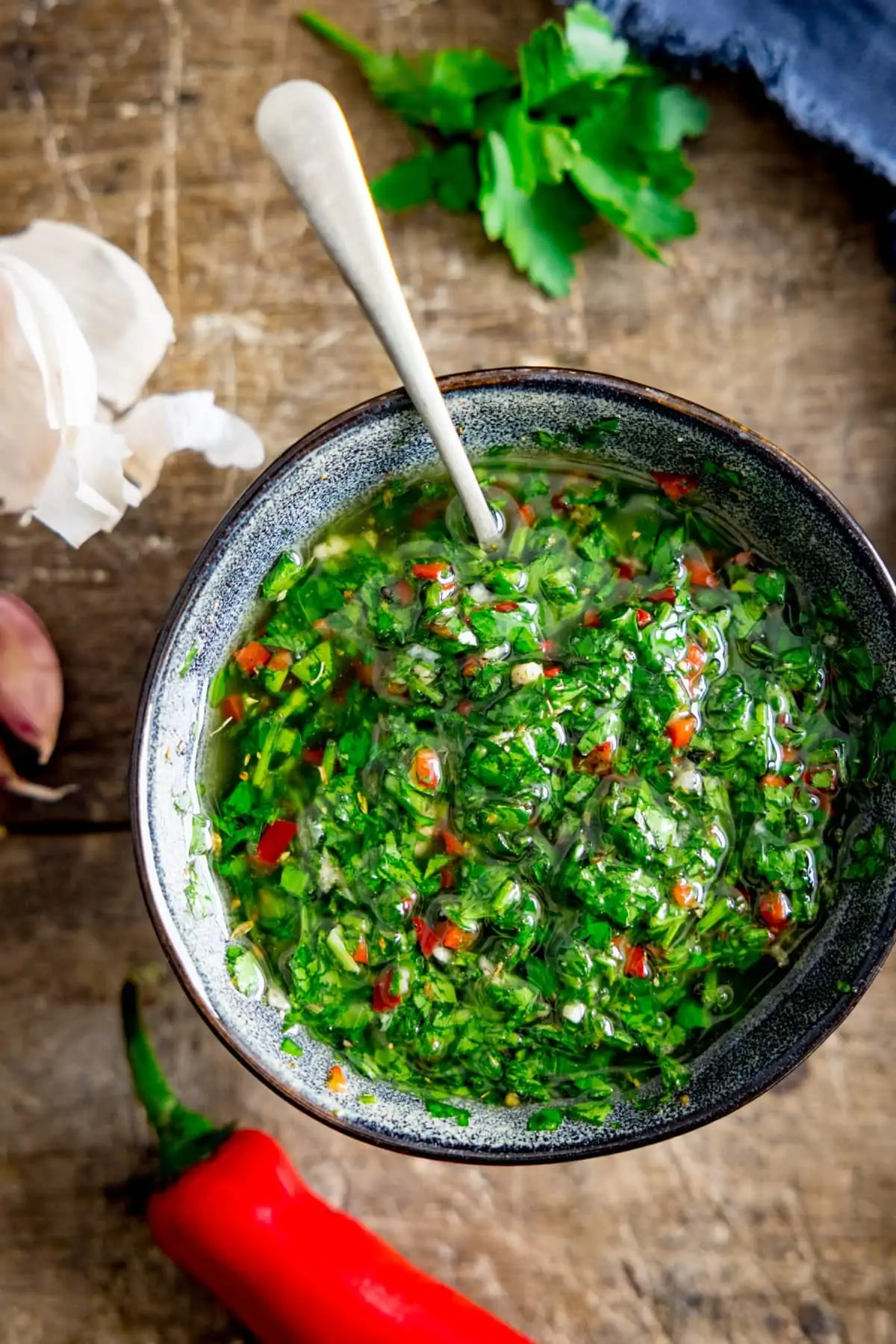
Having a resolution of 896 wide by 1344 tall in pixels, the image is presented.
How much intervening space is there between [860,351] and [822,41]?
1.69 ft

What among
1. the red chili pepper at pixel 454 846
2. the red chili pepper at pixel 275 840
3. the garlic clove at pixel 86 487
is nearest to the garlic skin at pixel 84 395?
the garlic clove at pixel 86 487

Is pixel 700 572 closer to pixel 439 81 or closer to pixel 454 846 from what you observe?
pixel 454 846

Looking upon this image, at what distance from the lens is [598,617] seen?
5.73 feet

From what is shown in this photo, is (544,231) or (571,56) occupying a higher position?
(571,56)

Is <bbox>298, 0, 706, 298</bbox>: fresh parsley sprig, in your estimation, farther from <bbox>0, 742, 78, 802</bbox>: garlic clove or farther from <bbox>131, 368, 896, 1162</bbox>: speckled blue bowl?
<bbox>0, 742, 78, 802</bbox>: garlic clove

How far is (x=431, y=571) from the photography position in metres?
1.74

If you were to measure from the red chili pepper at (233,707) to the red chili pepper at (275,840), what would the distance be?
169 mm

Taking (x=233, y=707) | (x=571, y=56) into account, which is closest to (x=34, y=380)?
(x=233, y=707)

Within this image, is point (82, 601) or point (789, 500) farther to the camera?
point (82, 601)

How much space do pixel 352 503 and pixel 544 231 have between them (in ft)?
1.95

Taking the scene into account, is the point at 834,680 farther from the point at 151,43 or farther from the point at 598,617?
the point at 151,43

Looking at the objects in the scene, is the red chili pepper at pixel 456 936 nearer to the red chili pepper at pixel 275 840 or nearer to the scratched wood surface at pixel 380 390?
the red chili pepper at pixel 275 840

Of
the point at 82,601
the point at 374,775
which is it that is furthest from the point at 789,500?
the point at 82,601

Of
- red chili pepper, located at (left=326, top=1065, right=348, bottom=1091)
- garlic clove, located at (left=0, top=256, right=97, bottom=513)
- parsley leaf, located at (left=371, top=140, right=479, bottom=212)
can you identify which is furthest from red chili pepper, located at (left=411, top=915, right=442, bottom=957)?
parsley leaf, located at (left=371, top=140, right=479, bottom=212)
